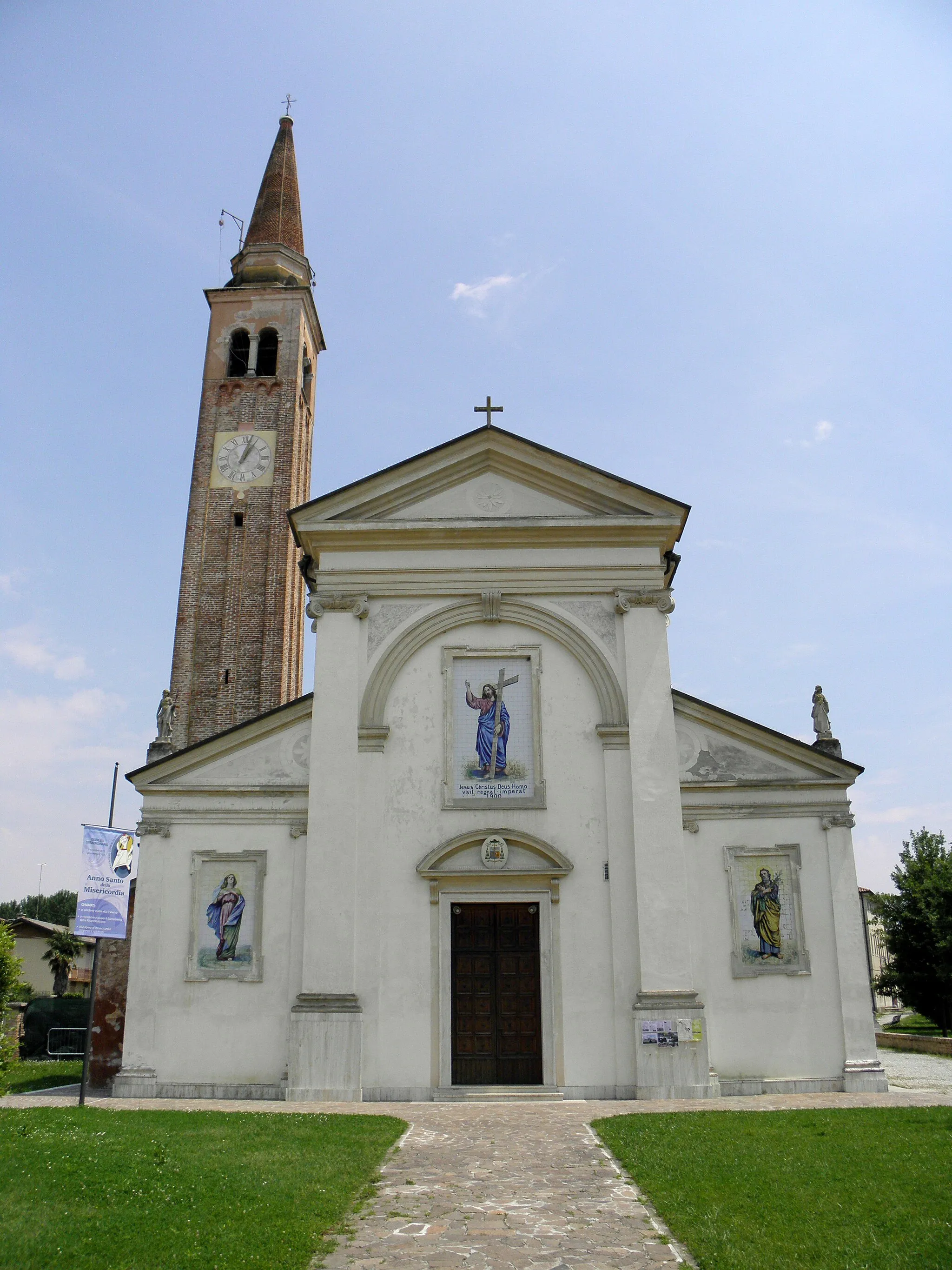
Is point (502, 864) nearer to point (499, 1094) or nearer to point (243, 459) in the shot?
point (499, 1094)

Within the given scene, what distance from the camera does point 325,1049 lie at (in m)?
15.6

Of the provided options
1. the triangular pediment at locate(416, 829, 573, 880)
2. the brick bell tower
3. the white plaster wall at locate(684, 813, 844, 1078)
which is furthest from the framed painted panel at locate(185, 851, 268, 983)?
the brick bell tower

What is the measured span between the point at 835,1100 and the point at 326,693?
10066 mm

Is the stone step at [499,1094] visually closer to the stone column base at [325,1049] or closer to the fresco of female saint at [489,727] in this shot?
the stone column base at [325,1049]

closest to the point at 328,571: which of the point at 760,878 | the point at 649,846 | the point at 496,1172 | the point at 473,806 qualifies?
the point at 473,806

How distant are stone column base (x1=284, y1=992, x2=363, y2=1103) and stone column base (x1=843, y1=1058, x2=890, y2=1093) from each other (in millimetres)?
7641

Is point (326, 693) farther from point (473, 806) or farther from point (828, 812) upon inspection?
point (828, 812)

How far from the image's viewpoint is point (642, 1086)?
50.8ft

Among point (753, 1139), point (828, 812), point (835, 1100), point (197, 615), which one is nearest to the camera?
point (753, 1139)

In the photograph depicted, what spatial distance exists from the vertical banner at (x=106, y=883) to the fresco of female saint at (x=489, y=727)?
5793mm

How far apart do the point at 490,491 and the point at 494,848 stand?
21.4 feet

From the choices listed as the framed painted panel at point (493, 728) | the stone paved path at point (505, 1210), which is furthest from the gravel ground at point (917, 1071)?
the stone paved path at point (505, 1210)

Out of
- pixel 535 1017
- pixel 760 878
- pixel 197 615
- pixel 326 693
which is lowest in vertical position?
pixel 535 1017

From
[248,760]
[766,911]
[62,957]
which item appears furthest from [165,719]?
[62,957]
